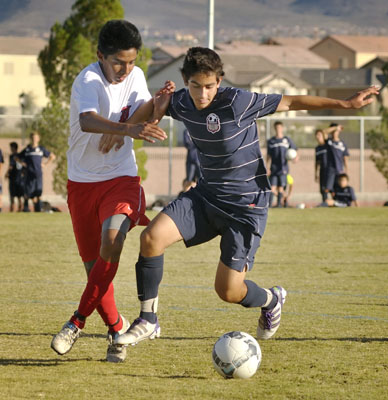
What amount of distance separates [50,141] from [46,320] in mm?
14536

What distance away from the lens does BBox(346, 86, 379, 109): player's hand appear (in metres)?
5.82

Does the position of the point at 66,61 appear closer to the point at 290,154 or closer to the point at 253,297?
the point at 290,154

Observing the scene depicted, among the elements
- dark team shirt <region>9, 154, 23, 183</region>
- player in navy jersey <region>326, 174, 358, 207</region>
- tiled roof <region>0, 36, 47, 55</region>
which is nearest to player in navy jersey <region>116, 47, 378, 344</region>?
player in navy jersey <region>326, 174, 358, 207</region>

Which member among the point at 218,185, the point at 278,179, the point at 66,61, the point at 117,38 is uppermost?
the point at 66,61

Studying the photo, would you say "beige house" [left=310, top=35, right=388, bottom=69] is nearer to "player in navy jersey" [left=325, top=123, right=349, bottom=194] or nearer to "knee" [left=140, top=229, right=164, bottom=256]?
"player in navy jersey" [left=325, top=123, right=349, bottom=194]

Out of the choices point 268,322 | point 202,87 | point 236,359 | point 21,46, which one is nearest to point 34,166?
point 268,322

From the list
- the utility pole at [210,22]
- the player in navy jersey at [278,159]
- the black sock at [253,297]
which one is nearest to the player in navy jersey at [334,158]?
the player in navy jersey at [278,159]

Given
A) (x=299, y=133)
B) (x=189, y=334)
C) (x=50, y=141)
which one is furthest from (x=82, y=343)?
(x=299, y=133)

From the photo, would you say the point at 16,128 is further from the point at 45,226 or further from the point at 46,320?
the point at 46,320

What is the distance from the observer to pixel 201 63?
18.2 ft

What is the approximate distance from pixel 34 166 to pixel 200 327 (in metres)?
13.0

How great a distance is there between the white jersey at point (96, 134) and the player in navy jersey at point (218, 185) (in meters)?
0.31

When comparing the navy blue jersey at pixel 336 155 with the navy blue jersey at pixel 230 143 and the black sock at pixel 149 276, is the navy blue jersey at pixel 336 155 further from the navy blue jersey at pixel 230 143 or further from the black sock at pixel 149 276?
the black sock at pixel 149 276

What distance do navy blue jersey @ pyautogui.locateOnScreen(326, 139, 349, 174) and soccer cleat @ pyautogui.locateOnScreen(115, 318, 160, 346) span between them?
14.6 metres
